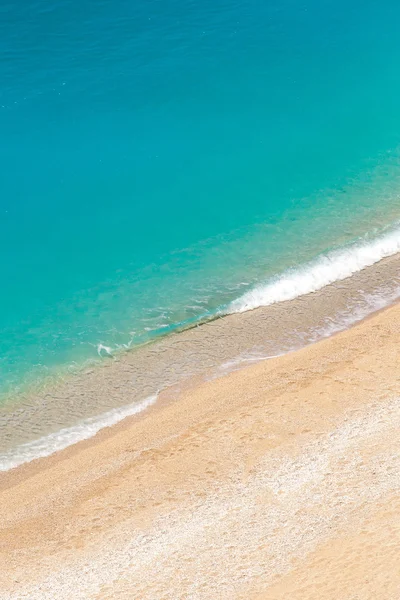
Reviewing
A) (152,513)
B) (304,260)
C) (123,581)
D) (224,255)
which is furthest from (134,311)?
(123,581)

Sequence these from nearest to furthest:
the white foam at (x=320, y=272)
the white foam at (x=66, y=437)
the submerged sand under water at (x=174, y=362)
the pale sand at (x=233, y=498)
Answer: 1. the pale sand at (x=233, y=498)
2. the white foam at (x=66, y=437)
3. the submerged sand under water at (x=174, y=362)
4. the white foam at (x=320, y=272)

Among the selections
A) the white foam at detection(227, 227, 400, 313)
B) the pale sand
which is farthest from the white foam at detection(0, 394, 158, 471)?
the white foam at detection(227, 227, 400, 313)

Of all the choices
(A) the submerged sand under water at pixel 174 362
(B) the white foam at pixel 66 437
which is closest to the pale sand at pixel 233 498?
(B) the white foam at pixel 66 437

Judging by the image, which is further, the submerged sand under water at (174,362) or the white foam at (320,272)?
the white foam at (320,272)

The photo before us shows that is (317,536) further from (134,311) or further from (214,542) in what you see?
(134,311)

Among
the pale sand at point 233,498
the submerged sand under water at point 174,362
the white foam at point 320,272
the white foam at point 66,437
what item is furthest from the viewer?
the white foam at point 320,272

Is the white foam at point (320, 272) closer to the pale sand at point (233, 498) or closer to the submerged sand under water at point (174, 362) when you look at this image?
the submerged sand under water at point (174, 362)

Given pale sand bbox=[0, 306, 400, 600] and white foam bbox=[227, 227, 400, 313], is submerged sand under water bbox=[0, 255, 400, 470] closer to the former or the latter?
white foam bbox=[227, 227, 400, 313]
